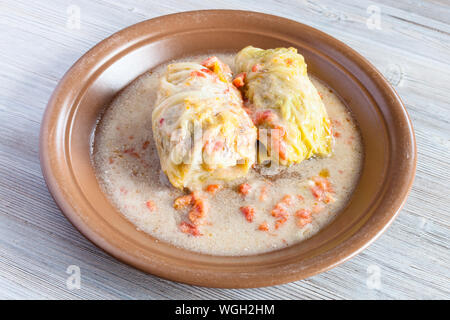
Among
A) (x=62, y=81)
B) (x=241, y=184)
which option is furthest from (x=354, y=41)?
(x=62, y=81)

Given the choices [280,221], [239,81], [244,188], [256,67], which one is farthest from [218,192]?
[256,67]

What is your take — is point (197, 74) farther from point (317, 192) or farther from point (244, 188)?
point (317, 192)

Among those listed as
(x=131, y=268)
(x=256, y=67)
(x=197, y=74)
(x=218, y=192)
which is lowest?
(x=131, y=268)

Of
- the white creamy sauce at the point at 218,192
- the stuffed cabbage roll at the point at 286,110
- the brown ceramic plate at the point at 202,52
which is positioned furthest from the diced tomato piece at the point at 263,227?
the stuffed cabbage roll at the point at 286,110

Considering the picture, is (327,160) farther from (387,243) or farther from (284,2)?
(284,2)

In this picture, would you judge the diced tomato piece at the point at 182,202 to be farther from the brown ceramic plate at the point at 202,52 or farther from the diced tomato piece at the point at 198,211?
the brown ceramic plate at the point at 202,52

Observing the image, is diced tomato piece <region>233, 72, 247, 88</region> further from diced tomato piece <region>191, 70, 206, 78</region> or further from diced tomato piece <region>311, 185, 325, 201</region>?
diced tomato piece <region>311, 185, 325, 201</region>

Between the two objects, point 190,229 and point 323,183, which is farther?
point 323,183

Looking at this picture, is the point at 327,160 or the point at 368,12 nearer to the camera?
the point at 327,160
